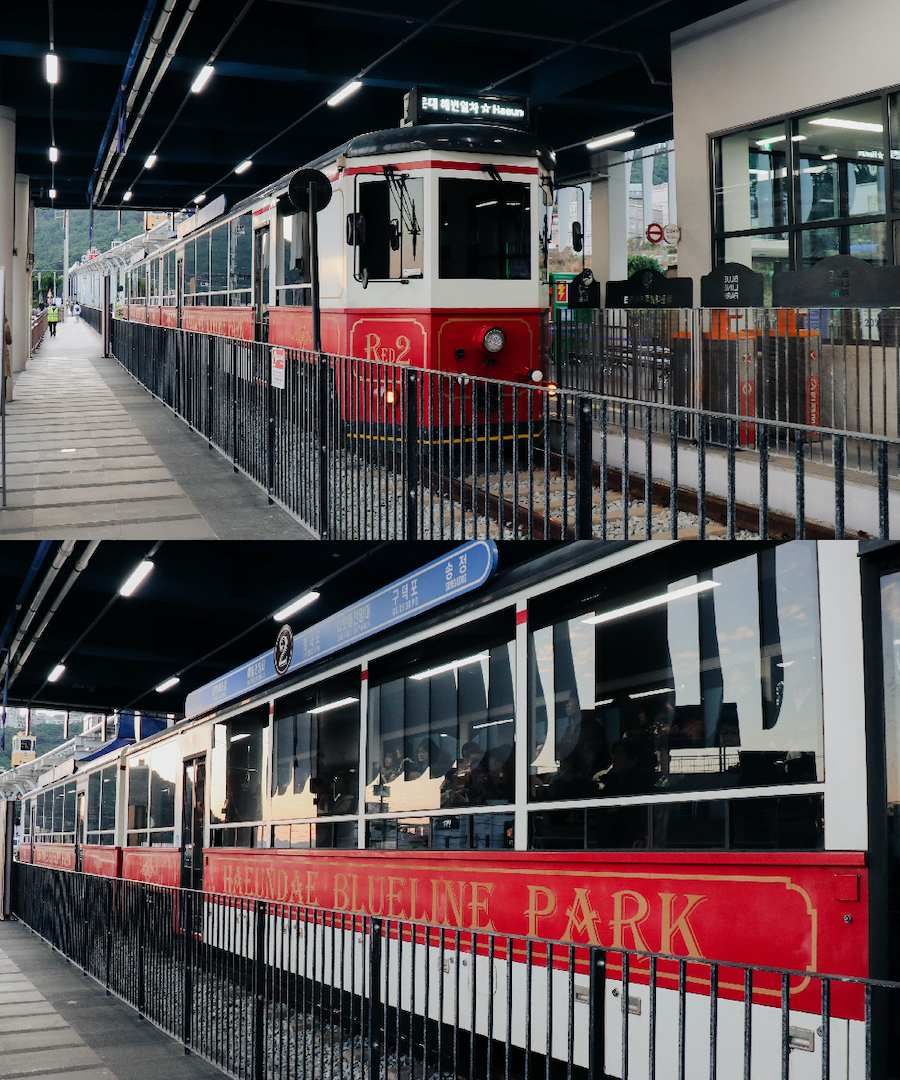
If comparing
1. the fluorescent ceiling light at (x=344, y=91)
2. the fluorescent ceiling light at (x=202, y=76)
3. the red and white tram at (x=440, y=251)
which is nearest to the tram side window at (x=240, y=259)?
the fluorescent ceiling light at (x=202, y=76)

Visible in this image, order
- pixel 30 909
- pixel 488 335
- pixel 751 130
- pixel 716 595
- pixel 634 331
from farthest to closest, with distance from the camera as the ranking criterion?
pixel 30 909
pixel 751 130
pixel 634 331
pixel 488 335
pixel 716 595

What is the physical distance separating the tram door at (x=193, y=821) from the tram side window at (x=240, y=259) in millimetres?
7587

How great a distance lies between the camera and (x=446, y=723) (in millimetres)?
6586

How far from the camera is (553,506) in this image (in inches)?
361

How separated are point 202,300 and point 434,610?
16.1m

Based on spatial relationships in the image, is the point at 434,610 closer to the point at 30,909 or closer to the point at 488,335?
the point at 488,335

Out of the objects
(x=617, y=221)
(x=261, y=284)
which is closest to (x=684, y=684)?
(x=261, y=284)

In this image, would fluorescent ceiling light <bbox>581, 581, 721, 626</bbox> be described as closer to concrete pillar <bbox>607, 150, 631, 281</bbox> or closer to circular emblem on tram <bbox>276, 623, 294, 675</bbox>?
circular emblem on tram <bbox>276, 623, 294, 675</bbox>

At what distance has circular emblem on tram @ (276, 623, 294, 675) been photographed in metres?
8.91

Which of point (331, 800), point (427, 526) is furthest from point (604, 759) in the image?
point (427, 526)

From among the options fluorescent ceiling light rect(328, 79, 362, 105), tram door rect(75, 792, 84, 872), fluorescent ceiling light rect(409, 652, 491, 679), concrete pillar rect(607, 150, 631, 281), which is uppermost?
concrete pillar rect(607, 150, 631, 281)

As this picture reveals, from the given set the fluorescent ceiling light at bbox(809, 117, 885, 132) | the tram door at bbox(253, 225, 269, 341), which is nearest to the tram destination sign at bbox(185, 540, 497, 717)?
the tram door at bbox(253, 225, 269, 341)

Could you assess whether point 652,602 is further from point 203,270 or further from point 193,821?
point 203,270

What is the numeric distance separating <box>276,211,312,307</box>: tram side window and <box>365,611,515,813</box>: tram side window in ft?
24.0
